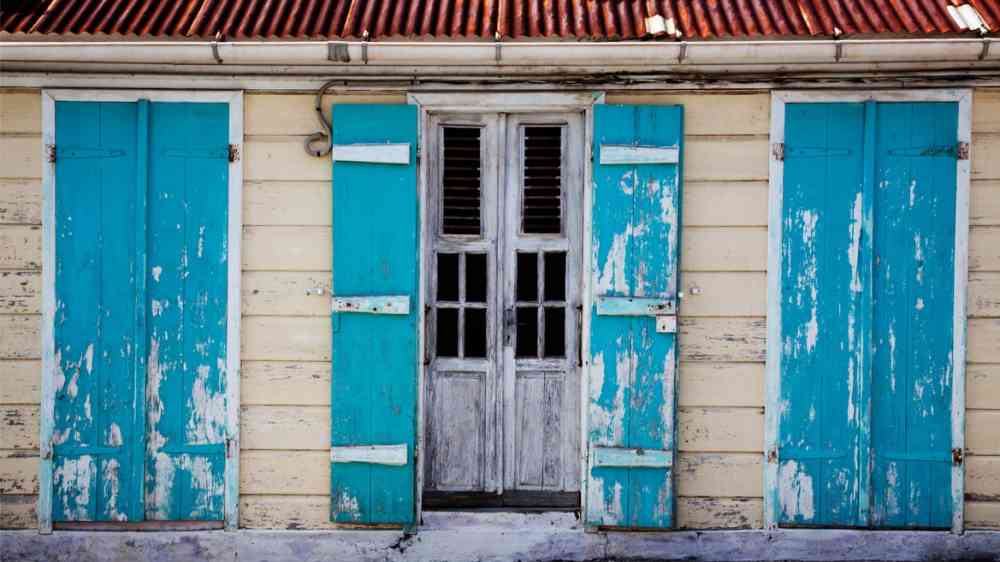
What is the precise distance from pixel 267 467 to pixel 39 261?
156cm

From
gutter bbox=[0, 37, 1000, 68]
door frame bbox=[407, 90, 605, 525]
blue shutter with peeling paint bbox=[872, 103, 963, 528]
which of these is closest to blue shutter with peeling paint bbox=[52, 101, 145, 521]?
gutter bbox=[0, 37, 1000, 68]

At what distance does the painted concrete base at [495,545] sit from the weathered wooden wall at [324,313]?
0.32 feet

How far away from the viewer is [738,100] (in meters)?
4.56

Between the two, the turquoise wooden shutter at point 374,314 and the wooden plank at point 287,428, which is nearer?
the turquoise wooden shutter at point 374,314

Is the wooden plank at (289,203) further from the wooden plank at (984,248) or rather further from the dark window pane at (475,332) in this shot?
the wooden plank at (984,248)

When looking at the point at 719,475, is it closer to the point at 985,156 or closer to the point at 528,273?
the point at 528,273

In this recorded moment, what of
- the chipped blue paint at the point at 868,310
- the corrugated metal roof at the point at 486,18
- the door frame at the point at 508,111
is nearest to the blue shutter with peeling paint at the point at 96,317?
the corrugated metal roof at the point at 486,18

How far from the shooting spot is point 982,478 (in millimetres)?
4594

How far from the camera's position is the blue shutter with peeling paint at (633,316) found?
4504 millimetres

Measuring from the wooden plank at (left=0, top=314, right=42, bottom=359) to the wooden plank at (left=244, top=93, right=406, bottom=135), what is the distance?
1.50m

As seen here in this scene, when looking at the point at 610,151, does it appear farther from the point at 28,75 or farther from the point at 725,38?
the point at 28,75

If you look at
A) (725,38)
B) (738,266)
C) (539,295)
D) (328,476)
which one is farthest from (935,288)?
(328,476)

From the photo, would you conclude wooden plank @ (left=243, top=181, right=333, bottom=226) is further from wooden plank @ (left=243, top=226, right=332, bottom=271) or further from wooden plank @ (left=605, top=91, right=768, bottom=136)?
wooden plank @ (left=605, top=91, right=768, bottom=136)

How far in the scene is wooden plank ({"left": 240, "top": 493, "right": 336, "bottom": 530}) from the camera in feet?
15.3
